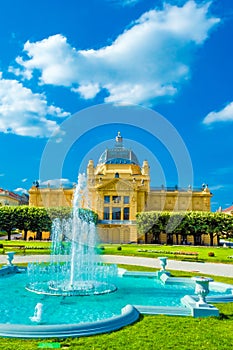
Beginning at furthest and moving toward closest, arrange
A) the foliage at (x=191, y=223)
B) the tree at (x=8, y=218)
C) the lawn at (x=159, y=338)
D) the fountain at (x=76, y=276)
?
the foliage at (x=191, y=223) < the tree at (x=8, y=218) < the fountain at (x=76, y=276) < the lawn at (x=159, y=338)

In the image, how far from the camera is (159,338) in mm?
8469

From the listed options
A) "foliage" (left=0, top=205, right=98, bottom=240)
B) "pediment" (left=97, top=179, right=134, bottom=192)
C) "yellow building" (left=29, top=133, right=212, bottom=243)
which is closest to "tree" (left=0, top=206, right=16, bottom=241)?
"foliage" (left=0, top=205, right=98, bottom=240)

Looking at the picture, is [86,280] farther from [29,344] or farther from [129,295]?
[29,344]

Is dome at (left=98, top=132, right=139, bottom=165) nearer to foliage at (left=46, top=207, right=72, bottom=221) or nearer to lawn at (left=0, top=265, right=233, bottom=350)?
foliage at (left=46, top=207, right=72, bottom=221)

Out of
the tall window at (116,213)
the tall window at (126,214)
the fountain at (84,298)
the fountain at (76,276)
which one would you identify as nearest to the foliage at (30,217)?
the tall window at (116,213)

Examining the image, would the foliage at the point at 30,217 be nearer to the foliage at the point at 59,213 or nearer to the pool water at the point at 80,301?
the foliage at the point at 59,213

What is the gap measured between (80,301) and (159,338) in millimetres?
5372

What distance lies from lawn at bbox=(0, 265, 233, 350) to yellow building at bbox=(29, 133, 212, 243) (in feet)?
166

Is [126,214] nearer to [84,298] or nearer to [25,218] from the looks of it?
[25,218]

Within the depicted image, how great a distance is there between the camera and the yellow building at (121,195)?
2456 inches

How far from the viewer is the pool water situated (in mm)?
11023

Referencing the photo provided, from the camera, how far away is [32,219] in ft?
170

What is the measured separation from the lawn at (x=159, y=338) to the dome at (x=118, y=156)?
64304 mm

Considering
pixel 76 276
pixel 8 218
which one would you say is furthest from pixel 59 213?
pixel 76 276
